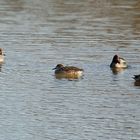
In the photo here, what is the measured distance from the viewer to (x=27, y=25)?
35781 millimetres

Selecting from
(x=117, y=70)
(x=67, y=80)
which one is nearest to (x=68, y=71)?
(x=67, y=80)

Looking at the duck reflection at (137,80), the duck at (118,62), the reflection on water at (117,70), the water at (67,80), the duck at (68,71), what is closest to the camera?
the water at (67,80)

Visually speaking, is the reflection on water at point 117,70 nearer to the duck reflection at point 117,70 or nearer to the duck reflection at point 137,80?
the duck reflection at point 117,70

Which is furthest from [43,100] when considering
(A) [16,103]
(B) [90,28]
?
(B) [90,28]

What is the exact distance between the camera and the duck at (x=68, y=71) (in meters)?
26.5

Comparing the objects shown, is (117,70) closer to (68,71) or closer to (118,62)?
(118,62)

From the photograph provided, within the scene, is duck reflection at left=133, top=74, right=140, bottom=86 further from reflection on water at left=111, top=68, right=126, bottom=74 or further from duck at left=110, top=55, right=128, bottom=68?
reflection on water at left=111, top=68, right=126, bottom=74

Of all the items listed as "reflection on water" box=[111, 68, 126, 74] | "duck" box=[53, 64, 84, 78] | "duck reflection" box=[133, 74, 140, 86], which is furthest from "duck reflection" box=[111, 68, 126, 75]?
"duck reflection" box=[133, 74, 140, 86]

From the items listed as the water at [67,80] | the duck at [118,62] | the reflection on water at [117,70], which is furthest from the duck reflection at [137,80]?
the reflection on water at [117,70]

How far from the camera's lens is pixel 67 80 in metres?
26.5

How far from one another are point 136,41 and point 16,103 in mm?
9843

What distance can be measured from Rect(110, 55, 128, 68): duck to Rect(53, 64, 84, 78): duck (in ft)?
3.98

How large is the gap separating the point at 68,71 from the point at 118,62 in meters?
1.47

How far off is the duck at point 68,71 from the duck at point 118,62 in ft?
3.98
